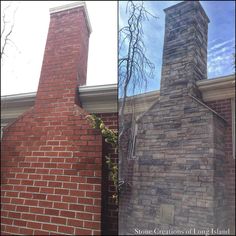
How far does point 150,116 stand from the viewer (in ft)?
5.59

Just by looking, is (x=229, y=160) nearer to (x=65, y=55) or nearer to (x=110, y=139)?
(x=110, y=139)

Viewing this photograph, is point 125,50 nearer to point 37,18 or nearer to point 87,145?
point 87,145

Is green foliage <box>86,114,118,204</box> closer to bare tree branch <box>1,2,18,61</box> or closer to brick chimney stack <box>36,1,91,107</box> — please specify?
brick chimney stack <box>36,1,91,107</box>

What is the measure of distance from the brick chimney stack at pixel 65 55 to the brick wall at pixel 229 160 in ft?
3.55

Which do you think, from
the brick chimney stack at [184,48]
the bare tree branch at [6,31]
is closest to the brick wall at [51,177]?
the brick chimney stack at [184,48]

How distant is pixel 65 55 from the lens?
2.15 m

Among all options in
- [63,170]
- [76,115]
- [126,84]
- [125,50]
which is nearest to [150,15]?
[125,50]

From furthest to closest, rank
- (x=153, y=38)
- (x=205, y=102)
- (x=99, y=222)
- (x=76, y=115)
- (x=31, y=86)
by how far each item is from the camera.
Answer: (x=31, y=86) → (x=76, y=115) → (x=153, y=38) → (x=99, y=222) → (x=205, y=102)

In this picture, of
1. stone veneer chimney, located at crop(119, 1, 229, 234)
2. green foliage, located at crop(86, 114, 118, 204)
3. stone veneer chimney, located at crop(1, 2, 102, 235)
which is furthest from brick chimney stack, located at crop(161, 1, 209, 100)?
stone veneer chimney, located at crop(1, 2, 102, 235)

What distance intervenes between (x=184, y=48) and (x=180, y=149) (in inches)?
26.5

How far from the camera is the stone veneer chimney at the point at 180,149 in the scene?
1423 mm

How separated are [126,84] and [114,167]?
0.58 m

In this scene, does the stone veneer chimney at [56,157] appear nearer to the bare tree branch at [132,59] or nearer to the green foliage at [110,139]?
the green foliage at [110,139]

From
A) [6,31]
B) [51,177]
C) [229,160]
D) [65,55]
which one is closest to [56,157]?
[51,177]
